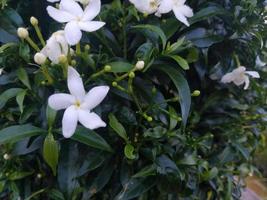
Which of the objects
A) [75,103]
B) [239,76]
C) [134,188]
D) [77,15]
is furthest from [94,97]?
[239,76]

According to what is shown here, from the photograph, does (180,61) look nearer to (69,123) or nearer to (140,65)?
(140,65)

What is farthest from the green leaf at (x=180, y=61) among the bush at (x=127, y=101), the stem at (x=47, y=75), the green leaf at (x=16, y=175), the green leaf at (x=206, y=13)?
the green leaf at (x=16, y=175)

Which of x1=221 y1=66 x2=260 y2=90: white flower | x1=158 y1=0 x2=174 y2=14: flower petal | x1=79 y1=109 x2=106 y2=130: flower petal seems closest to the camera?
x1=79 y1=109 x2=106 y2=130: flower petal

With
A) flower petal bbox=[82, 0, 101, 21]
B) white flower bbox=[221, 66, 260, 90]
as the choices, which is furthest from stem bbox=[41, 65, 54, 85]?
Answer: white flower bbox=[221, 66, 260, 90]

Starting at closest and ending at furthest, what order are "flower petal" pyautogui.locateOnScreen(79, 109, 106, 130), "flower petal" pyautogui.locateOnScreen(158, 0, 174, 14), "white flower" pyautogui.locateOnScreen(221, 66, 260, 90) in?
"flower petal" pyautogui.locateOnScreen(79, 109, 106, 130)
"flower petal" pyautogui.locateOnScreen(158, 0, 174, 14)
"white flower" pyautogui.locateOnScreen(221, 66, 260, 90)

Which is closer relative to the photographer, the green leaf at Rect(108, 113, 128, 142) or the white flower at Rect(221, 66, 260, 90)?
the green leaf at Rect(108, 113, 128, 142)

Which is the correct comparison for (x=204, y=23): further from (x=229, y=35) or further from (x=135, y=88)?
(x=135, y=88)

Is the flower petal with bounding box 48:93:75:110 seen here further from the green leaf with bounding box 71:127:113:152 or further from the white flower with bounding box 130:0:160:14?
the white flower with bounding box 130:0:160:14
